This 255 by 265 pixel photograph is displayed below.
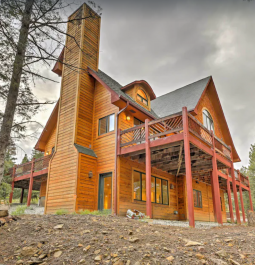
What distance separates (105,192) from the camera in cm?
1056

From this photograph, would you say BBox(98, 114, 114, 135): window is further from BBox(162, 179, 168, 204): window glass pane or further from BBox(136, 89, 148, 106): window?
BBox(162, 179, 168, 204): window glass pane

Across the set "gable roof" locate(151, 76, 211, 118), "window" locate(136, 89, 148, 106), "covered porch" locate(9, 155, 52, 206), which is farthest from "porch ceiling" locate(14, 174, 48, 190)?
"gable roof" locate(151, 76, 211, 118)

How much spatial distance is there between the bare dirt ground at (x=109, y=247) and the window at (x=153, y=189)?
240 inches

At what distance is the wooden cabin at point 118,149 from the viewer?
9.55m

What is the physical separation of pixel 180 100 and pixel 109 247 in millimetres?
13559

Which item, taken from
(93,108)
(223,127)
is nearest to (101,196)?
(93,108)

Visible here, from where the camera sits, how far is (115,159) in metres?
10.5

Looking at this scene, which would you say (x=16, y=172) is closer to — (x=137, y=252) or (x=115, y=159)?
(x=115, y=159)

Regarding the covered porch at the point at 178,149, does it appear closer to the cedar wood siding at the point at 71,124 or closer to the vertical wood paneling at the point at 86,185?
the vertical wood paneling at the point at 86,185

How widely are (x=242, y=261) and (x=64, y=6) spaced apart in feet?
25.2

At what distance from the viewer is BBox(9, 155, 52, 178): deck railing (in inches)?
597

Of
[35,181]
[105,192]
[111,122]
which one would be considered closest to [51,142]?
[35,181]

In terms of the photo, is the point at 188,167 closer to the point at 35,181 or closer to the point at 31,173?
the point at 31,173

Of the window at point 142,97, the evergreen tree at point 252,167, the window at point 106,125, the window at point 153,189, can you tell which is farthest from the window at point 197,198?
the evergreen tree at point 252,167
